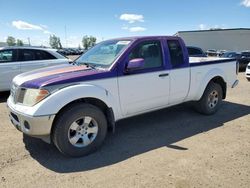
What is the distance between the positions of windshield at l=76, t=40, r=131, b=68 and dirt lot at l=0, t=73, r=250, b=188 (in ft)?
4.68

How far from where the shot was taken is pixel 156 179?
10.9 feet

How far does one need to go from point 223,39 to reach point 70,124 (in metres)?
48.2

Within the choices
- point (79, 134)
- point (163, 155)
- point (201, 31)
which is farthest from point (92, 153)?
point (201, 31)

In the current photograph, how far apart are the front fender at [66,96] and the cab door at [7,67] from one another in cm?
523

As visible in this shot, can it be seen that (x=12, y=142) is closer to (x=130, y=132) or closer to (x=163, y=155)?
(x=130, y=132)

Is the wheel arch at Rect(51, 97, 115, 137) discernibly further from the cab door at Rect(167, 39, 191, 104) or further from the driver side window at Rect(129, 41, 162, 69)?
the cab door at Rect(167, 39, 191, 104)

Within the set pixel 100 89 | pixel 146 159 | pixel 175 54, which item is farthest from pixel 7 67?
pixel 146 159

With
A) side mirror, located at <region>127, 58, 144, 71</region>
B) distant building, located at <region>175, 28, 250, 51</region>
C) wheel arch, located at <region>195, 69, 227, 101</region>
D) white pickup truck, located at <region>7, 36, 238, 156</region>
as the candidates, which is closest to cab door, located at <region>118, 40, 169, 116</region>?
white pickup truck, located at <region>7, 36, 238, 156</region>

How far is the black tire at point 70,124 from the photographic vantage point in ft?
12.3

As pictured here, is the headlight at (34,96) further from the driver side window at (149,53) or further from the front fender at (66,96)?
the driver side window at (149,53)

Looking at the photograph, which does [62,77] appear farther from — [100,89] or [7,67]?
[7,67]

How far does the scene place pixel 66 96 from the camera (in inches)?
145

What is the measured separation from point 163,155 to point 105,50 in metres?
2.23

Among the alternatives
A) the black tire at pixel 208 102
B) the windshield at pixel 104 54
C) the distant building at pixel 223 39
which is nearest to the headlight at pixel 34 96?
the windshield at pixel 104 54
